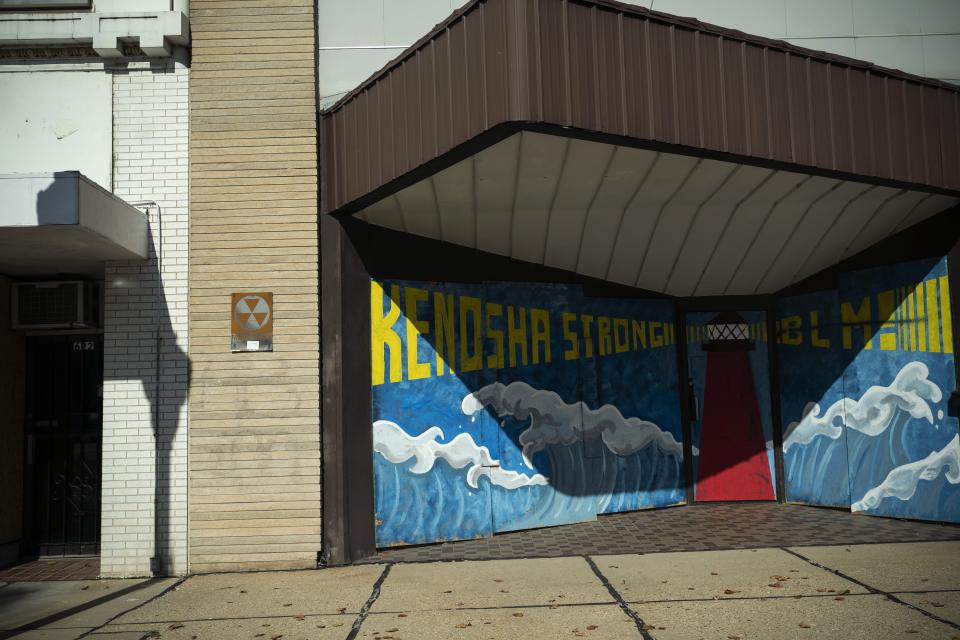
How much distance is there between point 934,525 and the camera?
27.9 ft

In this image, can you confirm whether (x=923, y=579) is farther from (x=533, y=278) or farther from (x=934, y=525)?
(x=533, y=278)

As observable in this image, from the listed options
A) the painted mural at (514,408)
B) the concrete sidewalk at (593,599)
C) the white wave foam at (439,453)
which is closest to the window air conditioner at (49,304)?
the concrete sidewalk at (593,599)

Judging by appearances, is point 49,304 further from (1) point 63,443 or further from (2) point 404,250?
(2) point 404,250

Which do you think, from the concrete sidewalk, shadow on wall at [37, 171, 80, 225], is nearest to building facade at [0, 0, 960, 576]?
shadow on wall at [37, 171, 80, 225]

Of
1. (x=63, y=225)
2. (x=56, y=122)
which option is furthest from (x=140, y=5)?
(x=63, y=225)

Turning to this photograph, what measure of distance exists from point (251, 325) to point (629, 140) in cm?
428

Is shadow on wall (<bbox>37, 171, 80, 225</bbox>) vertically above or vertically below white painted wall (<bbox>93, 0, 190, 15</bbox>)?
below

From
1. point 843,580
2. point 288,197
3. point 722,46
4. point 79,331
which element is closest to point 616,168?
point 722,46

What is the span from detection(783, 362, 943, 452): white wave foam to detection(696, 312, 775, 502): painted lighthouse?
46cm

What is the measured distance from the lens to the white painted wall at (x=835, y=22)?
27.9 ft

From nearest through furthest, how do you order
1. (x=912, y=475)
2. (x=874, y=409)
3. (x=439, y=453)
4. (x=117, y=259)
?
(x=117, y=259)
(x=439, y=453)
(x=912, y=475)
(x=874, y=409)

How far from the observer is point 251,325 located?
26.4 ft

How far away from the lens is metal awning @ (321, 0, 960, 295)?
6488 mm

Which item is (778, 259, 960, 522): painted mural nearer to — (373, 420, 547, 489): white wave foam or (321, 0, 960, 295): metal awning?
(321, 0, 960, 295): metal awning
